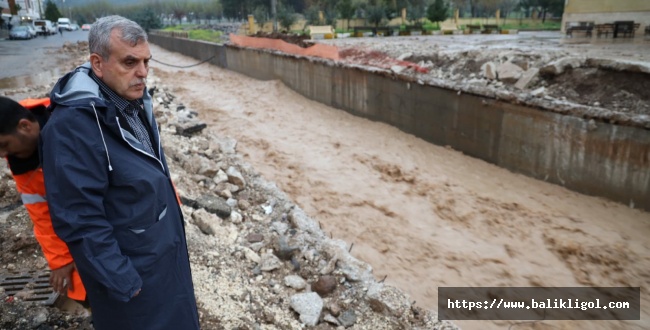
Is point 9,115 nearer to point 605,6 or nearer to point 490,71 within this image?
point 490,71

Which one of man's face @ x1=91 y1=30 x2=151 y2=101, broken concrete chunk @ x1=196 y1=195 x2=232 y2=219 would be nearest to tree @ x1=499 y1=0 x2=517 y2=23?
broken concrete chunk @ x1=196 y1=195 x2=232 y2=219

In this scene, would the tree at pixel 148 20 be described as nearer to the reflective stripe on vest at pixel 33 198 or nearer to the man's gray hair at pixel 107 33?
the reflective stripe on vest at pixel 33 198

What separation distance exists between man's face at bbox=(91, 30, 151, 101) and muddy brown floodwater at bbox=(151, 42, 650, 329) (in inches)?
147

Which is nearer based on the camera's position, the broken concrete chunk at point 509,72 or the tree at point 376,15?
the broken concrete chunk at point 509,72

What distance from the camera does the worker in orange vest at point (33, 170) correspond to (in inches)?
79.0

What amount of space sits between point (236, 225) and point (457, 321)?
266cm

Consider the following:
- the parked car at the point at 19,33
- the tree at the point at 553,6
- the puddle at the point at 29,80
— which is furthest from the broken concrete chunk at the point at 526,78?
the parked car at the point at 19,33

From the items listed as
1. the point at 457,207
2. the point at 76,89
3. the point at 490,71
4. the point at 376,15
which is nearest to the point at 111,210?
the point at 76,89

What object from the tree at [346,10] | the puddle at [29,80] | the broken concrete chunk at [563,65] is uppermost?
the tree at [346,10]

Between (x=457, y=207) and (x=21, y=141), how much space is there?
6.11 metres

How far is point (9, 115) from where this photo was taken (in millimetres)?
2002

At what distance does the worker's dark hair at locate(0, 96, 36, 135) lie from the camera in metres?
1.98

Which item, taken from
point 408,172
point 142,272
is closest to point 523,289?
point 408,172

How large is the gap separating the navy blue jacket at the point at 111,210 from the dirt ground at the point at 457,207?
8.54 feet
